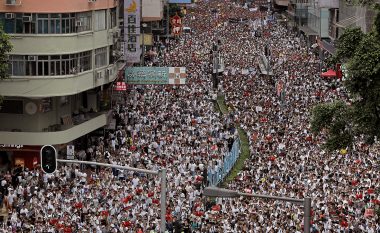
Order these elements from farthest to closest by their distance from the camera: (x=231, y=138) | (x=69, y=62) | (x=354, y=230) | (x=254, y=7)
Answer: (x=254, y=7)
(x=231, y=138)
(x=69, y=62)
(x=354, y=230)

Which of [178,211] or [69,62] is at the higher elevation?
[69,62]


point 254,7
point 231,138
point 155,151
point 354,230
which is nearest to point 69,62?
point 155,151

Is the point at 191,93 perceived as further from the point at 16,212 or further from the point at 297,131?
the point at 16,212

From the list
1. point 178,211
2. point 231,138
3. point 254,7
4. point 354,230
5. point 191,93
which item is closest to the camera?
point 354,230

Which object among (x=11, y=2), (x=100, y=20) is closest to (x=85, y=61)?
(x=100, y=20)

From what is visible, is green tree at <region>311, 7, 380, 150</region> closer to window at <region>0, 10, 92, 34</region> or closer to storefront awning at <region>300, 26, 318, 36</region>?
window at <region>0, 10, 92, 34</region>

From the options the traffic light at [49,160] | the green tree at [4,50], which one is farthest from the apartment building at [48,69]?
the traffic light at [49,160]

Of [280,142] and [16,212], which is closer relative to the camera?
[16,212]
